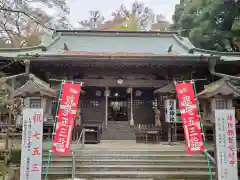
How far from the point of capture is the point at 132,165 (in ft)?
24.0

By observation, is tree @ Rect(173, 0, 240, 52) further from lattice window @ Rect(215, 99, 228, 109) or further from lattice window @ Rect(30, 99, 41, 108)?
lattice window @ Rect(30, 99, 41, 108)

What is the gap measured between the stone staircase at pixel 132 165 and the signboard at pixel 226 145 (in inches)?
61.3

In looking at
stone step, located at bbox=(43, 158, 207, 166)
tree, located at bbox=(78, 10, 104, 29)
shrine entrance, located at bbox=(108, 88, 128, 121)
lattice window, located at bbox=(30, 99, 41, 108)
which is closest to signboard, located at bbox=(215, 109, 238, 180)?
stone step, located at bbox=(43, 158, 207, 166)

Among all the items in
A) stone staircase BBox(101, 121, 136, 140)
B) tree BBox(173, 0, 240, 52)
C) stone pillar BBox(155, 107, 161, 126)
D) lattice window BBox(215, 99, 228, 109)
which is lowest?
stone staircase BBox(101, 121, 136, 140)

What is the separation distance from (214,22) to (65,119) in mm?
17127

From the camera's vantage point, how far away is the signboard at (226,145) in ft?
18.0

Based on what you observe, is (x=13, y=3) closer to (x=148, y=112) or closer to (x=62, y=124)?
(x=62, y=124)

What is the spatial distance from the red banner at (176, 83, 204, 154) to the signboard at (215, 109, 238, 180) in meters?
0.49

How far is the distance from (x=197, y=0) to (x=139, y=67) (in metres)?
12.6

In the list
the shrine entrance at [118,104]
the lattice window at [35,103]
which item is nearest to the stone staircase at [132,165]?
the lattice window at [35,103]

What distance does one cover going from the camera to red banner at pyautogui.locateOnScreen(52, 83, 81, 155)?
6062mm

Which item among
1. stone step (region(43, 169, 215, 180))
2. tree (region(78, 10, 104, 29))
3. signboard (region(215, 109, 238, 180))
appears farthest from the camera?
tree (region(78, 10, 104, 29))

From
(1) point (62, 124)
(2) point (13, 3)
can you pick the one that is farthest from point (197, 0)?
(1) point (62, 124)

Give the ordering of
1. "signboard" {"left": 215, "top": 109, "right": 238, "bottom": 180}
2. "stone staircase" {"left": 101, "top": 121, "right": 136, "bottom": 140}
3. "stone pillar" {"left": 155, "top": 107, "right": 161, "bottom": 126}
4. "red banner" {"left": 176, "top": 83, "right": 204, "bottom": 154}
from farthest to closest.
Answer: "stone staircase" {"left": 101, "top": 121, "right": 136, "bottom": 140} → "stone pillar" {"left": 155, "top": 107, "right": 161, "bottom": 126} → "red banner" {"left": 176, "top": 83, "right": 204, "bottom": 154} → "signboard" {"left": 215, "top": 109, "right": 238, "bottom": 180}
